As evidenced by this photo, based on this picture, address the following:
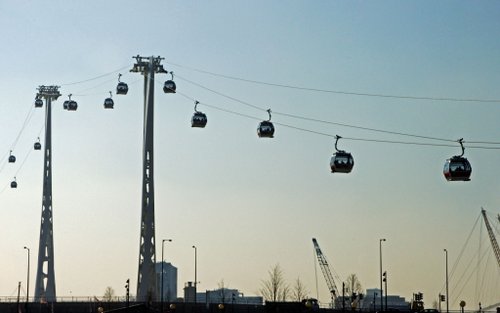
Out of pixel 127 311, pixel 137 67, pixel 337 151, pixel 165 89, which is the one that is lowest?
pixel 127 311

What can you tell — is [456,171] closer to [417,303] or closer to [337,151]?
[337,151]

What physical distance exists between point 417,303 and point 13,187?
57282 mm

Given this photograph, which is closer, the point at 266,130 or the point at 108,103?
the point at 266,130

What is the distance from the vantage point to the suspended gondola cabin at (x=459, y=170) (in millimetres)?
74938

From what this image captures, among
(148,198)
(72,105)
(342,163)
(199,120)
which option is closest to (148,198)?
(148,198)

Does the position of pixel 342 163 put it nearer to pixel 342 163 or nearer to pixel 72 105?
pixel 342 163

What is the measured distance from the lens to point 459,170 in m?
74.9

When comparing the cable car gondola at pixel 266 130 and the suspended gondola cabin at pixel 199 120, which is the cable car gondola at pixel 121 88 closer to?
the suspended gondola cabin at pixel 199 120

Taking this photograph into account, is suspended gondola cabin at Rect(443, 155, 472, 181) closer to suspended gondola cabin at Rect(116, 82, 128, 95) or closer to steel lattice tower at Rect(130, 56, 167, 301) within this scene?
suspended gondola cabin at Rect(116, 82, 128, 95)

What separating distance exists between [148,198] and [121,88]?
30736mm

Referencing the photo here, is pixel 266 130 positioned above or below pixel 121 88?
below

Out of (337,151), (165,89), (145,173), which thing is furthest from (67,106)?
(337,151)

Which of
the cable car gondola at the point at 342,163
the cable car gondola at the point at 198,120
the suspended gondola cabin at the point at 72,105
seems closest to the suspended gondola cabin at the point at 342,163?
the cable car gondola at the point at 342,163

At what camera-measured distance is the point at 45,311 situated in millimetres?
176125
